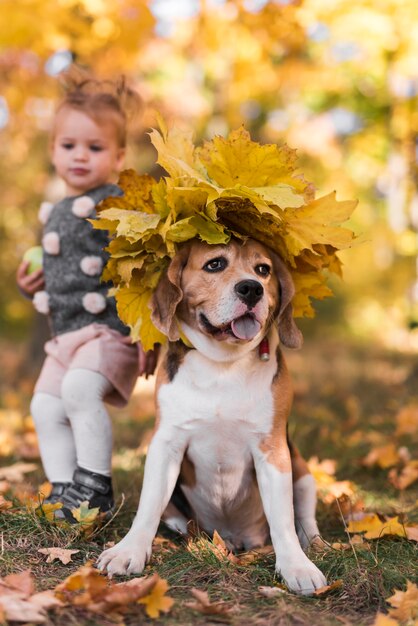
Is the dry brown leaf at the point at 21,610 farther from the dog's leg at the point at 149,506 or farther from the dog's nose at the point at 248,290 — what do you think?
the dog's nose at the point at 248,290

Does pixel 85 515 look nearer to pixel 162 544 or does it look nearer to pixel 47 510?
pixel 47 510

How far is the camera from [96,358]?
3334 mm

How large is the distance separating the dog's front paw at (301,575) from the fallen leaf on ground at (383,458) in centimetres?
186

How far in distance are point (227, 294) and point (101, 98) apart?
63.1 inches

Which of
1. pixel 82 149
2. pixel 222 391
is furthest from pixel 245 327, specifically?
pixel 82 149

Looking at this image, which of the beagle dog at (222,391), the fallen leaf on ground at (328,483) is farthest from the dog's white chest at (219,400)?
the fallen leaf on ground at (328,483)

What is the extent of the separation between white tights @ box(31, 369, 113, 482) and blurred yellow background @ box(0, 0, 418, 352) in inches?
54.2

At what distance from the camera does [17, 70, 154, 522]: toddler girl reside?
130 inches

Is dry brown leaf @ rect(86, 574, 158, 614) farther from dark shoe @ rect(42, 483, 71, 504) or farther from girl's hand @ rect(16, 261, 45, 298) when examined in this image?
girl's hand @ rect(16, 261, 45, 298)

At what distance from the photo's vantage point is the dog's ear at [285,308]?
292 cm

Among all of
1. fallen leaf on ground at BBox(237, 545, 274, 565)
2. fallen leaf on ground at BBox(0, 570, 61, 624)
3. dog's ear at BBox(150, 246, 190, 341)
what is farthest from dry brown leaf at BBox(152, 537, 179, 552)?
dog's ear at BBox(150, 246, 190, 341)

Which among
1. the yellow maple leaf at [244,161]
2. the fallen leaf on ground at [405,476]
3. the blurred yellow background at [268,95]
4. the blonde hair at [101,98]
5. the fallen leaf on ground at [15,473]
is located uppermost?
the blurred yellow background at [268,95]

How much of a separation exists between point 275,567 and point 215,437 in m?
0.53

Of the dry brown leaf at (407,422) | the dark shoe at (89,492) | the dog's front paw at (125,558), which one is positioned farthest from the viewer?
the dry brown leaf at (407,422)
